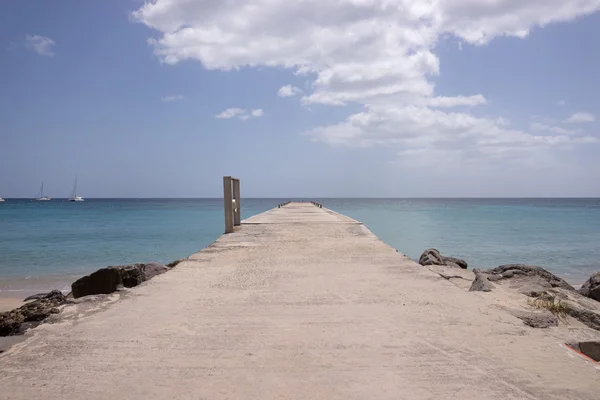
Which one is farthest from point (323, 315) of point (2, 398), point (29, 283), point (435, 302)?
point (29, 283)

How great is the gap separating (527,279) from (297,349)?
279 inches

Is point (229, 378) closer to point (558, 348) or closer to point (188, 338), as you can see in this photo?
point (188, 338)

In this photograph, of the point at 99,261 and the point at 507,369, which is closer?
the point at 507,369

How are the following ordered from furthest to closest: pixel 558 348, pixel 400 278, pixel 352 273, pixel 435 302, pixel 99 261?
pixel 99 261 < pixel 352 273 < pixel 400 278 < pixel 435 302 < pixel 558 348

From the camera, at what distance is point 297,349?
330 cm

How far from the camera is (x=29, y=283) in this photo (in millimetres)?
14805

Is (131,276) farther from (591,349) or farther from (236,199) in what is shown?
(591,349)

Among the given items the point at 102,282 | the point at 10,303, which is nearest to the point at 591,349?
the point at 102,282

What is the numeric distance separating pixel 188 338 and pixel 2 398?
1297mm

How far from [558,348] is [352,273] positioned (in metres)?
3.16

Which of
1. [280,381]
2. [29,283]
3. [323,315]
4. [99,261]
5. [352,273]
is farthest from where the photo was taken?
[99,261]

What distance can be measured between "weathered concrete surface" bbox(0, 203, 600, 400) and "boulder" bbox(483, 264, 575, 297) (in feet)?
11.0

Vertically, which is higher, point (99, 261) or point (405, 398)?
point (405, 398)

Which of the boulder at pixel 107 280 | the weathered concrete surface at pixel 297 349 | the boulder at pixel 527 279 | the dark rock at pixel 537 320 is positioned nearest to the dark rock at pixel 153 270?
the boulder at pixel 107 280
